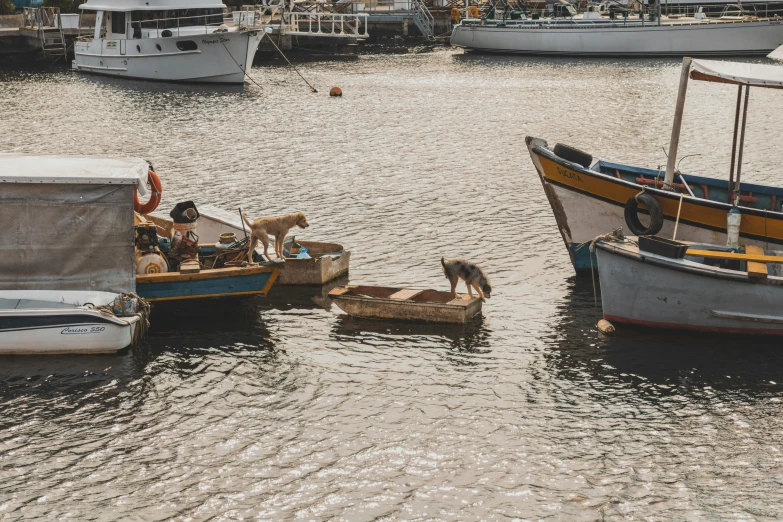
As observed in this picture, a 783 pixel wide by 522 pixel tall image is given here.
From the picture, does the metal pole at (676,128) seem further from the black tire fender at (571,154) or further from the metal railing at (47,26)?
the metal railing at (47,26)

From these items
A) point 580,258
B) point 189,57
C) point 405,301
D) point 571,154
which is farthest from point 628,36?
point 405,301

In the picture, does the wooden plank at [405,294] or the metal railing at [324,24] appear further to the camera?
the metal railing at [324,24]

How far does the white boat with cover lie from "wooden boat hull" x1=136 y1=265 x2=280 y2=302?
0.48 m

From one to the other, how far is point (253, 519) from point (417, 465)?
8.92 ft

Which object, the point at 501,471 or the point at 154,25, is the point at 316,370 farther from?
the point at 154,25

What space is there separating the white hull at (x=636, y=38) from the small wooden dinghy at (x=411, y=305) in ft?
214

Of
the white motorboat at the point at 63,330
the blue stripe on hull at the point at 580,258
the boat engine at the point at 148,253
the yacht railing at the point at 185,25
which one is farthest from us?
the yacht railing at the point at 185,25

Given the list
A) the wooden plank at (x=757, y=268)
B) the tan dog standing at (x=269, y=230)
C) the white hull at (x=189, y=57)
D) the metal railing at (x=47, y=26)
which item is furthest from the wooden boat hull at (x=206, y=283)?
the metal railing at (x=47, y=26)

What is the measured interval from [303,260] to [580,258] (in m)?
6.50

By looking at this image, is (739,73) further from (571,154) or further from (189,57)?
(189,57)

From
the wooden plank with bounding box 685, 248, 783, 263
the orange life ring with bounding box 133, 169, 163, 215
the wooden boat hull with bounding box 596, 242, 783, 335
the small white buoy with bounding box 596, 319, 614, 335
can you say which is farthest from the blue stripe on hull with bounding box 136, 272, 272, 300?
the wooden plank with bounding box 685, 248, 783, 263

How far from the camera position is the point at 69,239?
20.4 meters

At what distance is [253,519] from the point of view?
1445 centimetres

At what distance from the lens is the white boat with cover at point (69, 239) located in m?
20.1
